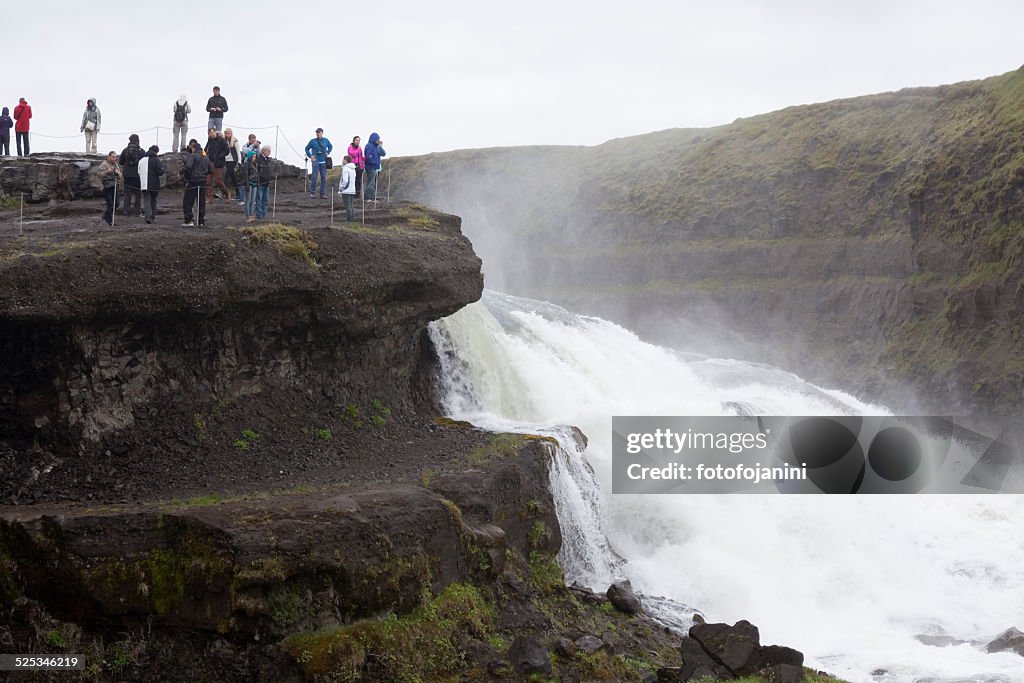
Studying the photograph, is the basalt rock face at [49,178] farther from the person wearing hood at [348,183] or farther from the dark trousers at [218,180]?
the person wearing hood at [348,183]

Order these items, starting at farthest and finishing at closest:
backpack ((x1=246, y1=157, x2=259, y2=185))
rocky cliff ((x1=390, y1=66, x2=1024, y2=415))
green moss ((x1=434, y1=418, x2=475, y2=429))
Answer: rocky cliff ((x1=390, y1=66, x2=1024, y2=415))
backpack ((x1=246, y1=157, x2=259, y2=185))
green moss ((x1=434, y1=418, x2=475, y2=429))

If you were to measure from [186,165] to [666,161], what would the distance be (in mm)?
48889

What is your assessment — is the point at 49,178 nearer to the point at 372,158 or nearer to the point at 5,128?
the point at 5,128

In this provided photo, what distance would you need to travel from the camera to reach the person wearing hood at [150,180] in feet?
68.2

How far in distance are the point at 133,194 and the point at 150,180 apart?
213cm

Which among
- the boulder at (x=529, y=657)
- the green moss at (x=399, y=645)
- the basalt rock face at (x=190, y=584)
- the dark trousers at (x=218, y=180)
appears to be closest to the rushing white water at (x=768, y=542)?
the boulder at (x=529, y=657)

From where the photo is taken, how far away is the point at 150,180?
20781 millimetres

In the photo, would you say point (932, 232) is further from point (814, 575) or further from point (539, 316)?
point (814, 575)

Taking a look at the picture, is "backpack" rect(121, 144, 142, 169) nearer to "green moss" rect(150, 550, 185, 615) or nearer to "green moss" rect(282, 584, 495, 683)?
"green moss" rect(150, 550, 185, 615)

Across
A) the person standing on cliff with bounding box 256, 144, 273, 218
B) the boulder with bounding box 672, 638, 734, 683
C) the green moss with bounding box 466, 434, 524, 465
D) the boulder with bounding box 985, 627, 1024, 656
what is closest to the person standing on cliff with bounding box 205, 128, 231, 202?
the person standing on cliff with bounding box 256, 144, 273, 218

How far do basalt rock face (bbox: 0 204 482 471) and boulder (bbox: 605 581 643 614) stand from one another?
5.37 meters

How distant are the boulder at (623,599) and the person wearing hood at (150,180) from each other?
1116 centimetres

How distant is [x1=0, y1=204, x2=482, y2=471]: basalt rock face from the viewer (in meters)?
16.2

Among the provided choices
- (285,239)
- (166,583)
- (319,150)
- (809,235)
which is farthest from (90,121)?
(809,235)
